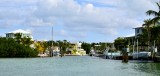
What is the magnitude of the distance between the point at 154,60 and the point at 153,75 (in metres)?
38.0

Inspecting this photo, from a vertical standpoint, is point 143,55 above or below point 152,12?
below

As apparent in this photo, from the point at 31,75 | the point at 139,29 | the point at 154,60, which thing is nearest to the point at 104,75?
the point at 31,75

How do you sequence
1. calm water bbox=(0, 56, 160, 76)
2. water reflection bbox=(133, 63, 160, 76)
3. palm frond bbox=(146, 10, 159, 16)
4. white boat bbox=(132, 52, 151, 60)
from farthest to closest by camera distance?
white boat bbox=(132, 52, 151, 60) < palm frond bbox=(146, 10, 159, 16) < water reflection bbox=(133, 63, 160, 76) < calm water bbox=(0, 56, 160, 76)

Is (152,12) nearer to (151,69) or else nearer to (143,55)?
(151,69)

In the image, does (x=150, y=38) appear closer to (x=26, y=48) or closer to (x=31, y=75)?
(x=31, y=75)

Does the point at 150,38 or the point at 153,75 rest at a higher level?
the point at 150,38

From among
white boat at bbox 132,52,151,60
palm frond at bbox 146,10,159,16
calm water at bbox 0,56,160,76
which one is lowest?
calm water at bbox 0,56,160,76

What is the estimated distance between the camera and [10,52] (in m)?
182

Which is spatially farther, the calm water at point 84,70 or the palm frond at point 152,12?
the palm frond at point 152,12

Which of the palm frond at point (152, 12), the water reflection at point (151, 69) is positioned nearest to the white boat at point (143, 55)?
the palm frond at point (152, 12)

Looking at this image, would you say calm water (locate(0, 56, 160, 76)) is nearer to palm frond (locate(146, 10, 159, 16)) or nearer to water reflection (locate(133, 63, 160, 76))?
water reflection (locate(133, 63, 160, 76))

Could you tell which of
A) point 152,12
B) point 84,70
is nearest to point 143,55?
point 152,12

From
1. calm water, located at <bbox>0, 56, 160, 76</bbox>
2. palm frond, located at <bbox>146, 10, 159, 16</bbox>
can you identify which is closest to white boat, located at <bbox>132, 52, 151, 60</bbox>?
calm water, located at <bbox>0, 56, 160, 76</bbox>

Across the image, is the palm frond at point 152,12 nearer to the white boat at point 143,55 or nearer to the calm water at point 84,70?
the calm water at point 84,70
